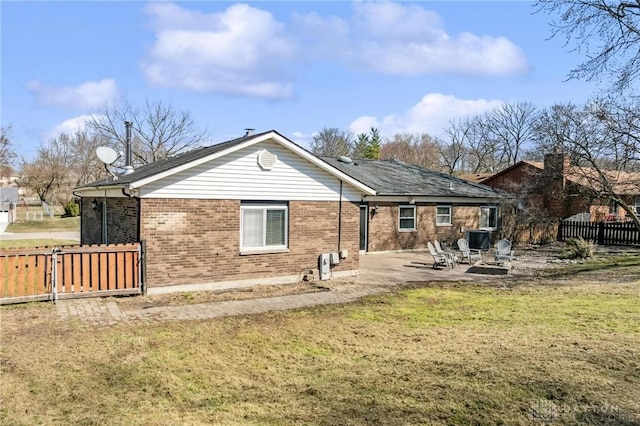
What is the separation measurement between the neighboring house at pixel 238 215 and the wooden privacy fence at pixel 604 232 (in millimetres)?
18465

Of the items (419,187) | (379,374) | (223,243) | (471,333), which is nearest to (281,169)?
(223,243)

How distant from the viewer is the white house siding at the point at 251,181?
37.9ft

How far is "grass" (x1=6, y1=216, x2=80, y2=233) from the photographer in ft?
115

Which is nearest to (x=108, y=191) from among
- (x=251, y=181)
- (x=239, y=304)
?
(x=251, y=181)

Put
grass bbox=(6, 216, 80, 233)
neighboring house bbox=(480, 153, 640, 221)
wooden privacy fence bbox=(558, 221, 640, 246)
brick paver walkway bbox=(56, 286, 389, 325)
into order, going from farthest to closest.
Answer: grass bbox=(6, 216, 80, 233) → wooden privacy fence bbox=(558, 221, 640, 246) → neighboring house bbox=(480, 153, 640, 221) → brick paver walkway bbox=(56, 286, 389, 325)

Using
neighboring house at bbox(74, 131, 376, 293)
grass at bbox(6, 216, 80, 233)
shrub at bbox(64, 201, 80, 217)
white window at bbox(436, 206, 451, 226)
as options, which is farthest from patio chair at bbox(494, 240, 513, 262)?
shrub at bbox(64, 201, 80, 217)

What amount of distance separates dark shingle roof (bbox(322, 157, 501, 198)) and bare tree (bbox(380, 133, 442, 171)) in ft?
130

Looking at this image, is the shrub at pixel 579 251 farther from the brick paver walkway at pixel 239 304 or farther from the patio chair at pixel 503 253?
the brick paver walkway at pixel 239 304

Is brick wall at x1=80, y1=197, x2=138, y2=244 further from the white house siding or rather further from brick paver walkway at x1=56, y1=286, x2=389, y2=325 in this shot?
brick paver walkway at x1=56, y1=286, x2=389, y2=325

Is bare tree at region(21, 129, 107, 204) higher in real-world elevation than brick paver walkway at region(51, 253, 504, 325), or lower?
higher

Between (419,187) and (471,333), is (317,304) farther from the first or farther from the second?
(419,187)

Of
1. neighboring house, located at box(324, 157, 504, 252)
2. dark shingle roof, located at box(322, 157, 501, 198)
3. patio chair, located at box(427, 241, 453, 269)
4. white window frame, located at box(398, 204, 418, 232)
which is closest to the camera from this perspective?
patio chair, located at box(427, 241, 453, 269)

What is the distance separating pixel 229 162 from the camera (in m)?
12.2

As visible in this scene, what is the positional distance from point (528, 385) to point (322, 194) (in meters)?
8.88
